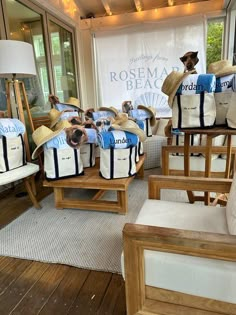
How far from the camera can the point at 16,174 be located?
2.00 metres

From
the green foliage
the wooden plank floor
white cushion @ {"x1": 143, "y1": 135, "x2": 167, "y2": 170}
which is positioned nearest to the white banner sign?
the green foliage

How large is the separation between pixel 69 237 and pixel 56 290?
0.51 m

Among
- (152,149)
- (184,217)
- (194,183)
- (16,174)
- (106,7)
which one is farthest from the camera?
(106,7)

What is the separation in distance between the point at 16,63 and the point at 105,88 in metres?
2.83

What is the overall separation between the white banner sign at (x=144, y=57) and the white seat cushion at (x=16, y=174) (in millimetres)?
3145

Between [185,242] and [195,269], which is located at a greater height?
[185,242]

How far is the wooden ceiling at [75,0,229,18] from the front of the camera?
4234mm

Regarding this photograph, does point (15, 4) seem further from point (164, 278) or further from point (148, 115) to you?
point (164, 278)

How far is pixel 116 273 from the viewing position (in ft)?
4.58

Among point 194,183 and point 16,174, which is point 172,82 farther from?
point 16,174

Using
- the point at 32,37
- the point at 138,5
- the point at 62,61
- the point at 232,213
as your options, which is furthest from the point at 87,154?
the point at 138,5

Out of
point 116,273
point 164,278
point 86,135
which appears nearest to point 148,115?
point 86,135

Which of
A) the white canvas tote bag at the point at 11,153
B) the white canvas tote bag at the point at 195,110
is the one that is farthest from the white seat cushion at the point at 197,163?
the white canvas tote bag at the point at 11,153

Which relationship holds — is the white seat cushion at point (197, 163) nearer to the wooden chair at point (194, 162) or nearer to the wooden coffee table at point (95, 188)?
the wooden chair at point (194, 162)
